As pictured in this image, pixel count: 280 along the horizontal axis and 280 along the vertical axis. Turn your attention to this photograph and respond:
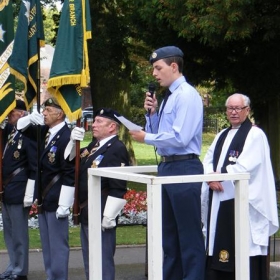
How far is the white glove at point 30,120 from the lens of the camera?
7754mm

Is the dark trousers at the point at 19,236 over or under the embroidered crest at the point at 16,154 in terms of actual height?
under

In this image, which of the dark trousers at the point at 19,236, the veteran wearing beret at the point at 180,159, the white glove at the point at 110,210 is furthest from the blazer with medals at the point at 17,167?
the veteran wearing beret at the point at 180,159

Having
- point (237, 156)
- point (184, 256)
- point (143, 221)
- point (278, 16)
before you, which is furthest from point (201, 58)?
point (184, 256)

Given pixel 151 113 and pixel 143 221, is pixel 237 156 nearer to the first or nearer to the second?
pixel 151 113

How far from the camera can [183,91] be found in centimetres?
576

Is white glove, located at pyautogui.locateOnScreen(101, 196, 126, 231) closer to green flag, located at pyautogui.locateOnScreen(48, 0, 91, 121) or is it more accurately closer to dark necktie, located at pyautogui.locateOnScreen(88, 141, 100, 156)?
dark necktie, located at pyautogui.locateOnScreen(88, 141, 100, 156)

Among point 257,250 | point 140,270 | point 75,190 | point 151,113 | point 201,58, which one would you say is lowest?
point 140,270

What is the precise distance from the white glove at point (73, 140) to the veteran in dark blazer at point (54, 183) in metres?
0.08

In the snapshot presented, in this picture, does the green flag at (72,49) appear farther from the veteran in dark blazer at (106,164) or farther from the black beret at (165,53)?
the black beret at (165,53)

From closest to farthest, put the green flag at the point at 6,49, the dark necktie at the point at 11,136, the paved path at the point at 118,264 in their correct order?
the dark necktie at the point at 11,136
the green flag at the point at 6,49
the paved path at the point at 118,264

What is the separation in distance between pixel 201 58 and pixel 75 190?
9836 mm

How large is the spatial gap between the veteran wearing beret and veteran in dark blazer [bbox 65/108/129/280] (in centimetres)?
104

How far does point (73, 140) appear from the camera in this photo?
732 cm

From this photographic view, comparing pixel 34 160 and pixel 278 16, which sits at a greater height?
pixel 278 16
